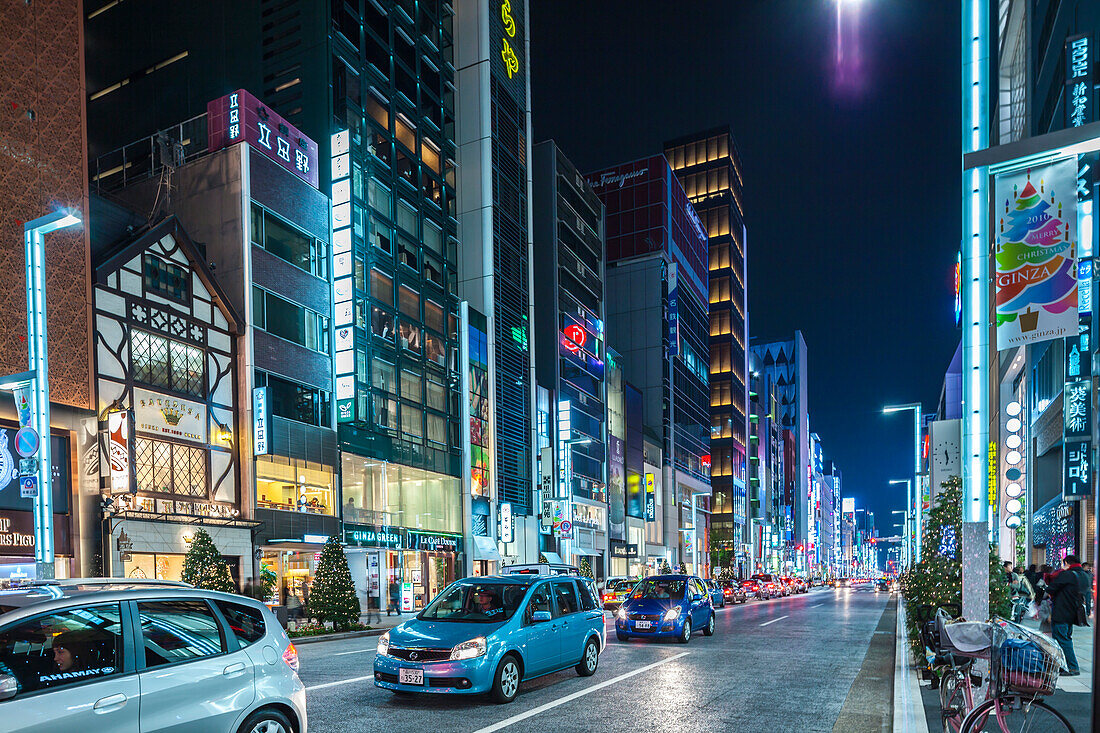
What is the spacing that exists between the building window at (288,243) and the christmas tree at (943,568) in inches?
1099

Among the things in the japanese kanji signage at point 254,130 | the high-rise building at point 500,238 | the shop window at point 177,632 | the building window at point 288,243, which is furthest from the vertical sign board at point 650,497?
the shop window at point 177,632

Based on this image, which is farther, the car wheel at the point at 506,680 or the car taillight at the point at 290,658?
the car wheel at the point at 506,680

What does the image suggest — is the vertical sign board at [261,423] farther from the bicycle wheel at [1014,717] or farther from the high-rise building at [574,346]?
the bicycle wheel at [1014,717]

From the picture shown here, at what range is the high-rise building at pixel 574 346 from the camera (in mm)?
62688

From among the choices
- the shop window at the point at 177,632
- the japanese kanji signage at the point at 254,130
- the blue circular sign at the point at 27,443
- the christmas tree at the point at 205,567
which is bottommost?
the christmas tree at the point at 205,567

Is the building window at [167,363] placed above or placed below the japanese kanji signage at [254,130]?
below

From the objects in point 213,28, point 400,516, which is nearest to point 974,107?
point 400,516

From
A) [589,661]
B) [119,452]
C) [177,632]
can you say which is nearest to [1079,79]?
[589,661]

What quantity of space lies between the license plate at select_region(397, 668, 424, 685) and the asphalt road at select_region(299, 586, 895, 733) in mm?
307

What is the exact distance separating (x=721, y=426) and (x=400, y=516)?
260 feet

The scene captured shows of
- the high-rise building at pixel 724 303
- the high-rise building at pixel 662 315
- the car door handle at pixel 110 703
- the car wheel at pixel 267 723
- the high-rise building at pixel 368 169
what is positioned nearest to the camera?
the car door handle at pixel 110 703

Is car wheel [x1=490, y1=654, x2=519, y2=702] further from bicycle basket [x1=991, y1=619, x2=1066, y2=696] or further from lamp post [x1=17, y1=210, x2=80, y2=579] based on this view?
lamp post [x1=17, y1=210, x2=80, y2=579]

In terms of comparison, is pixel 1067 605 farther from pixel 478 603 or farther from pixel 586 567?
pixel 586 567

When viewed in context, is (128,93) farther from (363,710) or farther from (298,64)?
(363,710)
